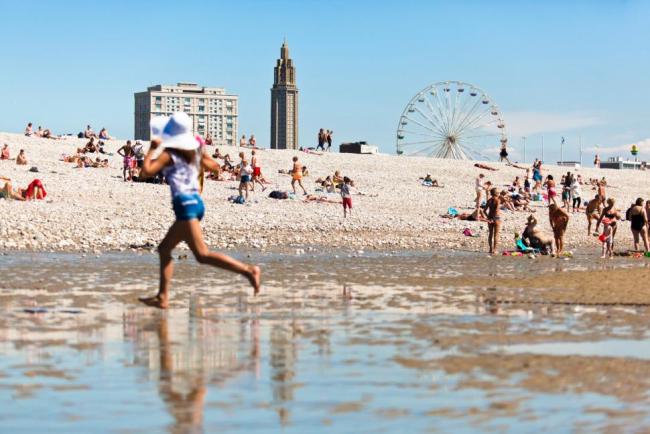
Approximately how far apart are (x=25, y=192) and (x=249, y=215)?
596 centimetres

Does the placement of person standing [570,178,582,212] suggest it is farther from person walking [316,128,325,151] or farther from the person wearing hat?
the person wearing hat

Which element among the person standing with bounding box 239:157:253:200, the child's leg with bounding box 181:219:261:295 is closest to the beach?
the person standing with bounding box 239:157:253:200

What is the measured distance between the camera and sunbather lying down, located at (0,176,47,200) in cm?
3052

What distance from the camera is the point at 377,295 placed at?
43.2ft

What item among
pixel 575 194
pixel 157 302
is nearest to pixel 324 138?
pixel 575 194

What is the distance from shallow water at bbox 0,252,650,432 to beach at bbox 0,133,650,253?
11.5m

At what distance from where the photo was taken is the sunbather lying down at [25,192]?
30.5 metres

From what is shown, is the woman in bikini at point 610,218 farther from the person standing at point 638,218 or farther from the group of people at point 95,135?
the group of people at point 95,135

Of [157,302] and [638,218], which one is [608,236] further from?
[157,302]

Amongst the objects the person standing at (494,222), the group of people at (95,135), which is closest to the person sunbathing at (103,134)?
the group of people at (95,135)

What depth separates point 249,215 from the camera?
103ft

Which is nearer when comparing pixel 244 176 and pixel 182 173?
pixel 182 173

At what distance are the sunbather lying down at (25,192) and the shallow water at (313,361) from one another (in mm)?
17496

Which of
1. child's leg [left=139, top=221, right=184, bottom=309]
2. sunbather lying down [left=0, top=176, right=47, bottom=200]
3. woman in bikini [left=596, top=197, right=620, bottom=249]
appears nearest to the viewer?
child's leg [left=139, top=221, right=184, bottom=309]
